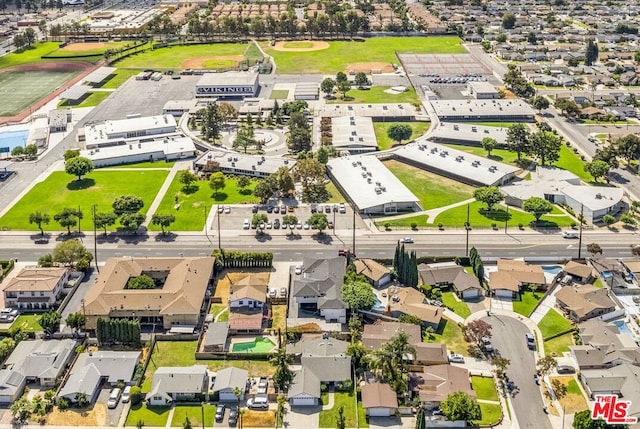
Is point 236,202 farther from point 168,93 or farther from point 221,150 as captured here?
point 168,93

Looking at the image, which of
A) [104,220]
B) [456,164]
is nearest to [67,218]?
[104,220]

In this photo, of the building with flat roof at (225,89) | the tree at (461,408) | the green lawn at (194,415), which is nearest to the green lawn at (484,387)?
the tree at (461,408)

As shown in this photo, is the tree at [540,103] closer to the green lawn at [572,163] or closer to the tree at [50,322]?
the green lawn at [572,163]

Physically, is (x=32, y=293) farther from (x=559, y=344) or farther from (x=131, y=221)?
(x=559, y=344)

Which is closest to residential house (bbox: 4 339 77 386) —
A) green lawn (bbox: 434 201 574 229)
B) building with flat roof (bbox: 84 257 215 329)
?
building with flat roof (bbox: 84 257 215 329)

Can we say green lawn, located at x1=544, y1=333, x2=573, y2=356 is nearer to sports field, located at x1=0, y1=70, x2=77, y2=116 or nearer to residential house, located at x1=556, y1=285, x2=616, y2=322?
residential house, located at x1=556, y1=285, x2=616, y2=322
